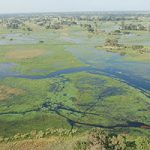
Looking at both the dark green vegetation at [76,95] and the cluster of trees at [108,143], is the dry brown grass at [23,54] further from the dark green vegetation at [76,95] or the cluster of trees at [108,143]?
the cluster of trees at [108,143]

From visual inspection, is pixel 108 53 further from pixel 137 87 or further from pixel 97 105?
pixel 97 105

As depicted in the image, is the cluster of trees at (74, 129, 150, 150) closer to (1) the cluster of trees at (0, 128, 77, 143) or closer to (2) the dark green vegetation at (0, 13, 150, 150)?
(2) the dark green vegetation at (0, 13, 150, 150)

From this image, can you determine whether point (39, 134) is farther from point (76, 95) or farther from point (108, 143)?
point (76, 95)

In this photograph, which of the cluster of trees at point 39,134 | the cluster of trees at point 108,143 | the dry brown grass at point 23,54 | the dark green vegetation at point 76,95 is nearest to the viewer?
the cluster of trees at point 108,143

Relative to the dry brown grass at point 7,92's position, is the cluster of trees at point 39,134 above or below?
below

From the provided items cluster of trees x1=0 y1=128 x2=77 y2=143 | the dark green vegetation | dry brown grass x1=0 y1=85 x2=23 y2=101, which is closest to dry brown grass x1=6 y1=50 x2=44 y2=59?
the dark green vegetation

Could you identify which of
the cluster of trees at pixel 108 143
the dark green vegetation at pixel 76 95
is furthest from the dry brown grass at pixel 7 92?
the cluster of trees at pixel 108 143
